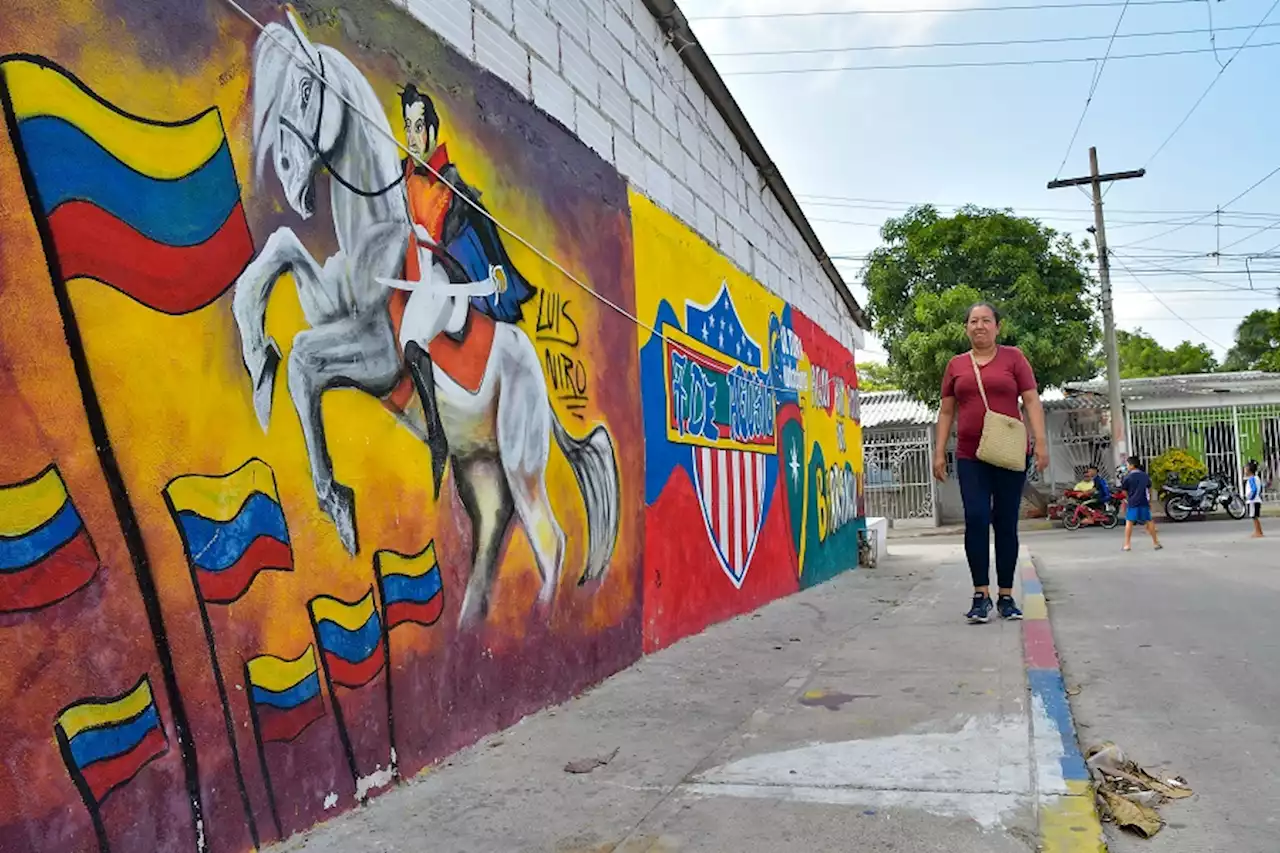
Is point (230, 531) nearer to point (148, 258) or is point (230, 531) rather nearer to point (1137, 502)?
point (148, 258)

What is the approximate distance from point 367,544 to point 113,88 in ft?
4.54

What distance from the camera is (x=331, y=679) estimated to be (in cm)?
282

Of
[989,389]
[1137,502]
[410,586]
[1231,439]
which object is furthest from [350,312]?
[1231,439]

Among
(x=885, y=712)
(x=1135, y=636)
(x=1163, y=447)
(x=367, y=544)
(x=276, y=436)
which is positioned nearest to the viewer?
(x=276, y=436)

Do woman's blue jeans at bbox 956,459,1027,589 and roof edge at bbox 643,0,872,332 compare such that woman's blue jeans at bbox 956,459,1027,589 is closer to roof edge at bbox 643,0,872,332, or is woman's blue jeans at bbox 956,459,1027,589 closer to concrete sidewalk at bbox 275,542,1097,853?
concrete sidewalk at bbox 275,542,1097,853

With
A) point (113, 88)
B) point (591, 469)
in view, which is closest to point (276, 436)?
point (113, 88)

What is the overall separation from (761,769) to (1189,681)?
2.52 metres

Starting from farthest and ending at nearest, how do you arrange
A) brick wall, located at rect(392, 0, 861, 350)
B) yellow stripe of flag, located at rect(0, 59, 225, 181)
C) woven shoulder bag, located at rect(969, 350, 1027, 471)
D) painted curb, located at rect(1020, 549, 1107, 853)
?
woven shoulder bag, located at rect(969, 350, 1027, 471)
brick wall, located at rect(392, 0, 861, 350)
painted curb, located at rect(1020, 549, 1107, 853)
yellow stripe of flag, located at rect(0, 59, 225, 181)

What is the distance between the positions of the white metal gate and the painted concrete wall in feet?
65.7

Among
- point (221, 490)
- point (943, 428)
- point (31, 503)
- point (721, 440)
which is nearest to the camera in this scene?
point (31, 503)

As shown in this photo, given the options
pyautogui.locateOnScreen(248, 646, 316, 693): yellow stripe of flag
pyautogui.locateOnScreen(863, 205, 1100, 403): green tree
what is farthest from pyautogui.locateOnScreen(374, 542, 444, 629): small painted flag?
pyautogui.locateOnScreen(863, 205, 1100, 403): green tree

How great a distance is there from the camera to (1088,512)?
771 inches

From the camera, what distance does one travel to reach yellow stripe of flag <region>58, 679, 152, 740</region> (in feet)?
6.63

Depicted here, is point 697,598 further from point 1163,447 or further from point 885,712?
point 1163,447
